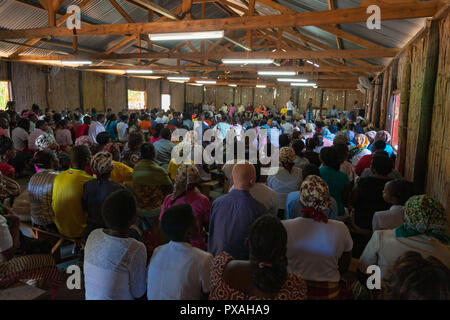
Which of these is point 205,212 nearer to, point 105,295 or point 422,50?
point 105,295

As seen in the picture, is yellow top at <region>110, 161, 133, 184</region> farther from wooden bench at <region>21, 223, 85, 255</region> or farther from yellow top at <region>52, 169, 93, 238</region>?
wooden bench at <region>21, 223, 85, 255</region>

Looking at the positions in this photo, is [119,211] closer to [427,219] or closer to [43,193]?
[43,193]

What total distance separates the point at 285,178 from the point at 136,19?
1058 cm

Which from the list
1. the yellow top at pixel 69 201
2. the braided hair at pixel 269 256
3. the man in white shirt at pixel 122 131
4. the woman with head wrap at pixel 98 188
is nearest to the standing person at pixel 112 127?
the man in white shirt at pixel 122 131

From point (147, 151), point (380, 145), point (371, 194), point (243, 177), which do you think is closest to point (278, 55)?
point (380, 145)

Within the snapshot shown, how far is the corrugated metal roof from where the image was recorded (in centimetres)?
626

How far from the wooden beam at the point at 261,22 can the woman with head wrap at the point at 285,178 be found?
262 centimetres

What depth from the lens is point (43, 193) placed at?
131 inches

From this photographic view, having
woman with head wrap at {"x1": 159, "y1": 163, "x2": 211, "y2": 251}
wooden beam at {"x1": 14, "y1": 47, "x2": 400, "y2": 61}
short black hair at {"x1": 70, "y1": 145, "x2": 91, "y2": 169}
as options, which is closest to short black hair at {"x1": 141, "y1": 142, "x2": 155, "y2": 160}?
short black hair at {"x1": 70, "y1": 145, "x2": 91, "y2": 169}

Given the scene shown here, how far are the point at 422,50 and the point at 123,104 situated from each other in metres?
15.4

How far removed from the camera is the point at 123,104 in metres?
17.6

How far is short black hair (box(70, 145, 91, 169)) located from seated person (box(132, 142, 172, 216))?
72 centimetres

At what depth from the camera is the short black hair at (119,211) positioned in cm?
210
